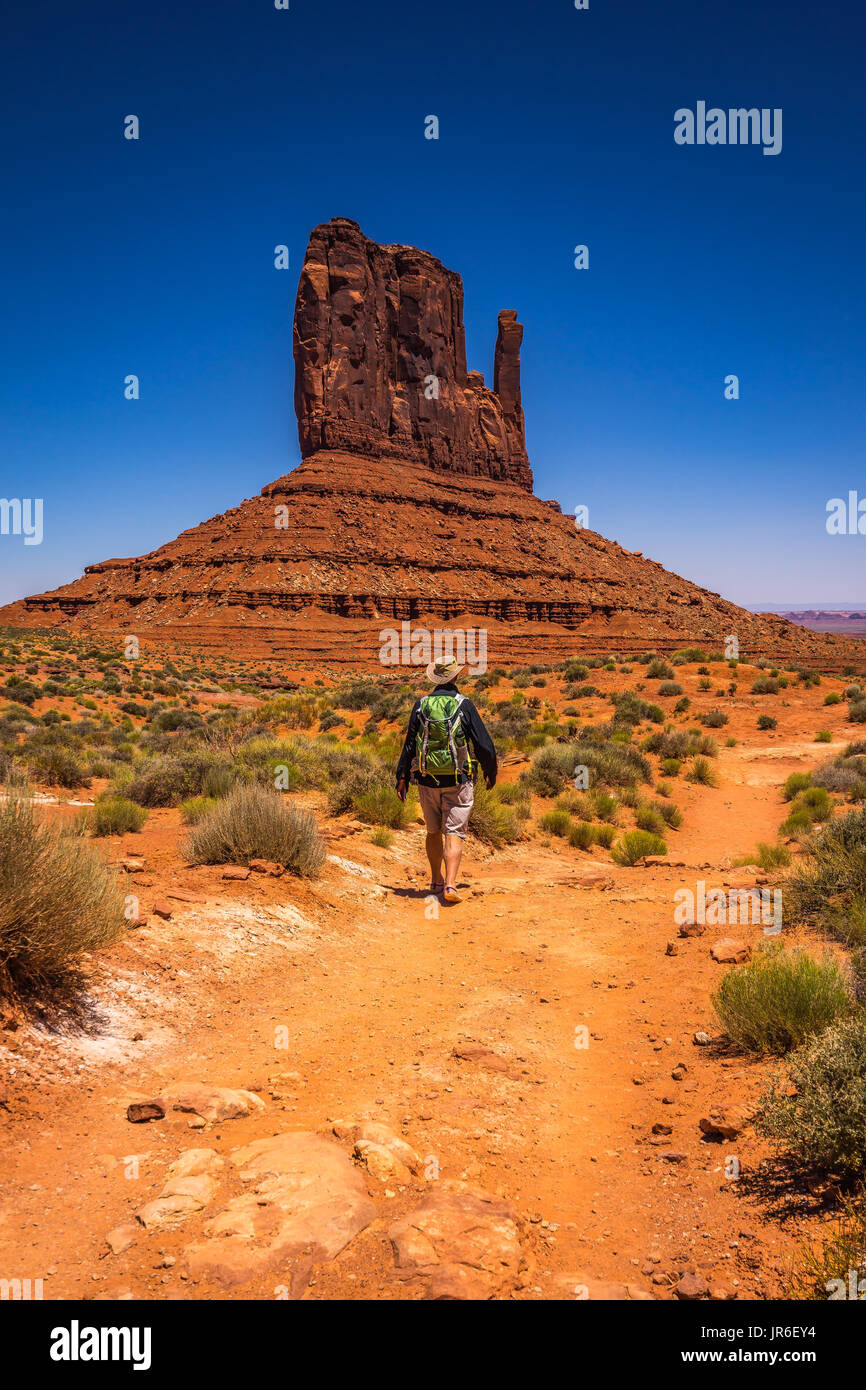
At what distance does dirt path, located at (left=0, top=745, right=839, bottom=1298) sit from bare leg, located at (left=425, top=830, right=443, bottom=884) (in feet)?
1.86

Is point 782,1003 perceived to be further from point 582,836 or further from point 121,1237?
point 582,836

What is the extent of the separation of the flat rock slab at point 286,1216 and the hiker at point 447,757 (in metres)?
4.13

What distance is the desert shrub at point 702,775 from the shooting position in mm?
16266

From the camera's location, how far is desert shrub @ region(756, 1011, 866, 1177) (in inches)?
112

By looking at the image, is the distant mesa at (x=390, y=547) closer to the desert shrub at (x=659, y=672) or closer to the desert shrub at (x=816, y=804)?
the desert shrub at (x=659, y=672)

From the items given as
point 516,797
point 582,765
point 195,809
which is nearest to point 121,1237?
point 195,809

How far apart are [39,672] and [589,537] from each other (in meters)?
76.8

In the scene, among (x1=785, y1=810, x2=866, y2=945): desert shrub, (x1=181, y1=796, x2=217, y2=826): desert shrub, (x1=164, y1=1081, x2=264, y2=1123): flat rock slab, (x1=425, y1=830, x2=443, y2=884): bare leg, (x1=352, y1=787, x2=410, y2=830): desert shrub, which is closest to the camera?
(x1=164, y1=1081, x2=264, y2=1123): flat rock slab

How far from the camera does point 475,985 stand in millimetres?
5625

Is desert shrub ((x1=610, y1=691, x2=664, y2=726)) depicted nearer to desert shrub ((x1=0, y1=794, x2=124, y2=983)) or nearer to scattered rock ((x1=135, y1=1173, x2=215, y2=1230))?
desert shrub ((x1=0, y1=794, x2=124, y2=983))

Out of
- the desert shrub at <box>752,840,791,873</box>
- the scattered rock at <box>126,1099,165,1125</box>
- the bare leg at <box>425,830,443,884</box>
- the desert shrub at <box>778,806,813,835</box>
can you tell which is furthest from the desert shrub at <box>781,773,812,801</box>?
the scattered rock at <box>126,1099,165,1125</box>

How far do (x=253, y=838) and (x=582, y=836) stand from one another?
5570 millimetres

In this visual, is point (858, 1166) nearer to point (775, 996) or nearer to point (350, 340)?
point (775, 996)

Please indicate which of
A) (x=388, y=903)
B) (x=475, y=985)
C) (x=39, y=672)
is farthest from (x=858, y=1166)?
(x=39, y=672)
